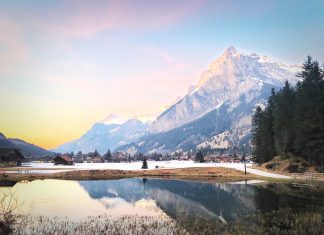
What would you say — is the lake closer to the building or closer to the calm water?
the calm water

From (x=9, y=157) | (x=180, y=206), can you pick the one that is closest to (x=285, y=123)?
(x=180, y=206)

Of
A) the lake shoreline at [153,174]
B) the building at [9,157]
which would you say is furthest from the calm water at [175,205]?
the building at [9,157]

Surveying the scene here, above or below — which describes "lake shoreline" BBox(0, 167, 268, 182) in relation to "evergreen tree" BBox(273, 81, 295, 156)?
below

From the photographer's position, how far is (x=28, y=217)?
3894cm

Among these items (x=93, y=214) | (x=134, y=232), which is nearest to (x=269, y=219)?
(x=134, y=232)

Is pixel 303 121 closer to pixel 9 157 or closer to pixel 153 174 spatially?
pixel 153 174

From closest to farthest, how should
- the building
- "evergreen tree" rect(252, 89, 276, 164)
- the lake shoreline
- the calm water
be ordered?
1. the calm water
2. the lake shoreline
3. "evergreen tree" rect(252, 89, 276, 164)
4. the building

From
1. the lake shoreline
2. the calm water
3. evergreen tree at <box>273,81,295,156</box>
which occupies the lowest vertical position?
the calm water

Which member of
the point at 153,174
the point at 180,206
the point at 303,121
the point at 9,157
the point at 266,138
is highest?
the point at 303,121

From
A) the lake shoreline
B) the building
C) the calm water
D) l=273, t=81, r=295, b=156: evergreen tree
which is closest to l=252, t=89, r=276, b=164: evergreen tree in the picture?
l=273, t=81, r=295, b=156: evergreen tree

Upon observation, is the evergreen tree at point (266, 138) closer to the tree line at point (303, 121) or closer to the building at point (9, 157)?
the tree line at point (303, 121)

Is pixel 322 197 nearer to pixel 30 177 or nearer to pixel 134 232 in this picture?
pixel 134 232

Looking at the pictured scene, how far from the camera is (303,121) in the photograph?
91.9 meters

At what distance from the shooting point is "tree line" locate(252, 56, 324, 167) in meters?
88.1
